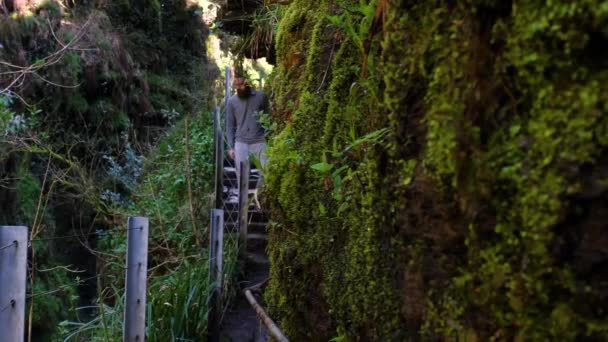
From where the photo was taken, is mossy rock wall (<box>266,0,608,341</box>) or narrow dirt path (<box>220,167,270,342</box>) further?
narrow dirt path (<box>220,167,270,342</box>)

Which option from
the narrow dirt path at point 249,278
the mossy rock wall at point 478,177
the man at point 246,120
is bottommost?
the narrow dirt path at point 249,278

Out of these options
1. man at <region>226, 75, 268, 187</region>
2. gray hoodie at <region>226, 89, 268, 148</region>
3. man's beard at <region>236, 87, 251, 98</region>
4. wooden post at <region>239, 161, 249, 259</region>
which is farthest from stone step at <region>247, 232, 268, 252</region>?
man's beard at <region>236, 87, 251, 98</region>

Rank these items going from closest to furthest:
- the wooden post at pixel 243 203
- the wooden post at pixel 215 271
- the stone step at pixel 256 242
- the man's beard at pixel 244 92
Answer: the wooden post at pixel 215 271 → the wooden post at pixel 243 203 → the stone step at pixel 256 242 → the man's beard at pixel 244 92

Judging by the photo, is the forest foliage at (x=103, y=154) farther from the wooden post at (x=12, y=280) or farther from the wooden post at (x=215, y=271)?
the wooden post at (x=12, y=280)

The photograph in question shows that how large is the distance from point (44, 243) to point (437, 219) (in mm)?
8530

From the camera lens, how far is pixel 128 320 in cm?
363

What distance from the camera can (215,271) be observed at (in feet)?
16.6

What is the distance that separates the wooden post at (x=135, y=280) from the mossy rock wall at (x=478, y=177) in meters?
1.75

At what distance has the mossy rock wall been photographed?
1071mm

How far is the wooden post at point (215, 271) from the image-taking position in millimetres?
4945

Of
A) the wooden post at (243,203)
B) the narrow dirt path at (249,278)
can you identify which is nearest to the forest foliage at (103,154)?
the narrow dirt path at (249,278)

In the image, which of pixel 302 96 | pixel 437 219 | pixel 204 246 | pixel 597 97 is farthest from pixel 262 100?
pixel 597 97

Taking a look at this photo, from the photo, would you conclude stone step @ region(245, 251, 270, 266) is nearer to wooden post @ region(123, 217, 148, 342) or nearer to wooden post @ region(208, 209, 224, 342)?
wooden post @ region(208, 209, 224, 342)

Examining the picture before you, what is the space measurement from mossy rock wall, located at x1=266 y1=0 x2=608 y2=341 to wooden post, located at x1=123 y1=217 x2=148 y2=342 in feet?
5.73
